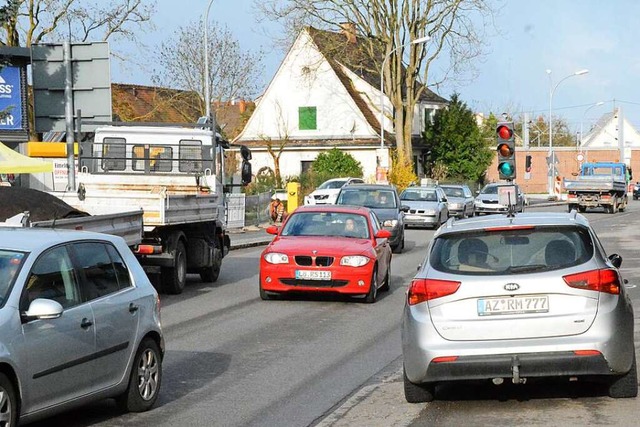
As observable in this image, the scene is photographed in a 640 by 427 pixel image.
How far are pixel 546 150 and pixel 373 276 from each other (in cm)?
8601

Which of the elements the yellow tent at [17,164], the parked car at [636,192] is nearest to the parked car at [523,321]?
the yellow tent at [17,164]

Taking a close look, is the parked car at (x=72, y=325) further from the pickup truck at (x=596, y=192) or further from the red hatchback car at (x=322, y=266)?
the pickup truck at (x=596, y=192)

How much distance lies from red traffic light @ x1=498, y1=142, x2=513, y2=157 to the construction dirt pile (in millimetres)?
8599

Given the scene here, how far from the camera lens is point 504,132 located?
2086 centimetres

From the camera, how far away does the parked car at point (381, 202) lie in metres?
29.4

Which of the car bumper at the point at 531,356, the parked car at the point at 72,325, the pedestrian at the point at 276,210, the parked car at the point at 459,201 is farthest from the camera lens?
the parked car at the point at 459,201

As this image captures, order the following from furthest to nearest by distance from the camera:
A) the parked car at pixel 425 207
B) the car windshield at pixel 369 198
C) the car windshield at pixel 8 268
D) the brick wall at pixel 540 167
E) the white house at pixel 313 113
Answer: the brick wall at pixel 540 167, the white house at pixel 313 113, the parked car at pixel 425 207, the car windshield at pixel 369 198, the car windshield at pixel 8 268

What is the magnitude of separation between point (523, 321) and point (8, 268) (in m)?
3.67

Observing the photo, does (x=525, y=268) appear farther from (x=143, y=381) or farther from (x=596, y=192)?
(x=596, y=192)

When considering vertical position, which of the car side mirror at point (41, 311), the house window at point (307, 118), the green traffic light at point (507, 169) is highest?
the house window at point (307, 118)

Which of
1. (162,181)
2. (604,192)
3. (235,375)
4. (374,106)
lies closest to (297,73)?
(374,106)

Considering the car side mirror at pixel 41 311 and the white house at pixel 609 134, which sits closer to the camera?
the car side mirror at pixel 41 311

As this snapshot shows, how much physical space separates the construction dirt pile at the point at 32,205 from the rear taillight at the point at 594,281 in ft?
24.8

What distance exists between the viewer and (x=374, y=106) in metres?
71.7
